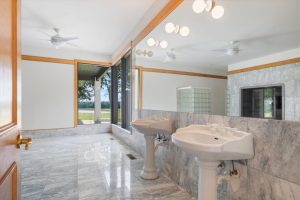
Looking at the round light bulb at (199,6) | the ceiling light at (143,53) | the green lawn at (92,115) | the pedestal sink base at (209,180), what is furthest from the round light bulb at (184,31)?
the green lawn at (92,115)

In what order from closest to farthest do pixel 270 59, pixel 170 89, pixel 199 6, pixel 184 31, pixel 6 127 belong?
pixel 6 127 < pixel 270 59 < pixel 199 6 < pixel 184 31 < pixel 170 89

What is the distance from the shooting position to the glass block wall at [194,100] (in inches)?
73.1

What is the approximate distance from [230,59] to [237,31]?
24 centimetres

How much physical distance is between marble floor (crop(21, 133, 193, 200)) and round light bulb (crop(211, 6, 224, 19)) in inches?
75.0

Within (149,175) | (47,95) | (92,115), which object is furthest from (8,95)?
(92,115)

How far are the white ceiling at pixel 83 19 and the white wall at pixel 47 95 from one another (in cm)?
73

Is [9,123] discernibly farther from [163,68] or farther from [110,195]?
[163,68]

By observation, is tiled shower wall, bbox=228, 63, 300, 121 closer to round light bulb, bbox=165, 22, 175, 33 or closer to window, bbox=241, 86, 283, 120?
window, bbox=241, 86, 283, 120

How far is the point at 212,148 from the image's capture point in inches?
45.5

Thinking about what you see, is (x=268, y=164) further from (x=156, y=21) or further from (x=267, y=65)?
(x=156, y=21)

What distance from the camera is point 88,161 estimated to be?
2998 millimetres

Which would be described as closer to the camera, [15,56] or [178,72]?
[15,56]

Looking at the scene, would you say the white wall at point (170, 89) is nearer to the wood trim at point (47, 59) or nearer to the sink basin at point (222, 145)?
the sink basin at point (222, 145)

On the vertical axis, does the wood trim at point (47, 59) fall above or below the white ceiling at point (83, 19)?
below
